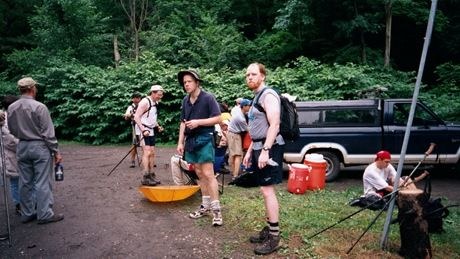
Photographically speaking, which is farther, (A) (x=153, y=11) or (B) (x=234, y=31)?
(A) (x=153, y=11)

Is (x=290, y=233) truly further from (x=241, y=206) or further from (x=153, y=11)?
(x=153, y=11)

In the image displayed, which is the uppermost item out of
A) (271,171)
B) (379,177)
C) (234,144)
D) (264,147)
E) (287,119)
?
(287,119)

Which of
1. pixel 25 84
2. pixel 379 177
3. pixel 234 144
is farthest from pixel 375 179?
pixel 25 84

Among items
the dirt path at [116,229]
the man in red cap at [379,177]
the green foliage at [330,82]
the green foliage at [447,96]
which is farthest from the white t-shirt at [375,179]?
the green foliage at [330,82]

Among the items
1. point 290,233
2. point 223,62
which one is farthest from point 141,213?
point 223,62

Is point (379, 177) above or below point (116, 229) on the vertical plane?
above

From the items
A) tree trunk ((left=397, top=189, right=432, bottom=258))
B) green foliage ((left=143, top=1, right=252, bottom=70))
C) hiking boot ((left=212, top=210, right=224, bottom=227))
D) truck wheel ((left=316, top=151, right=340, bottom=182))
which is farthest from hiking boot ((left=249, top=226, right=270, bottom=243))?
green foliage ((left=143, top=1, right=252, bottom=70))

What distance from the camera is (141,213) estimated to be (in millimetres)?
6324

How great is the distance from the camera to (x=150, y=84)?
15836mm

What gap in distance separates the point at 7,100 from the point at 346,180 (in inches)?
289

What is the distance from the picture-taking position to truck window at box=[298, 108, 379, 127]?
9047 mm

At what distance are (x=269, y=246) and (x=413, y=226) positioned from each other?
1682mm

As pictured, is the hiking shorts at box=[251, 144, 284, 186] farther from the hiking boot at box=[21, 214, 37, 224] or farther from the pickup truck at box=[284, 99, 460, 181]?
the pickup truck at box=[284, 99, 460, 181]

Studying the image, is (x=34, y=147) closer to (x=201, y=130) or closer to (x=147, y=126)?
(x=201, y=130)
